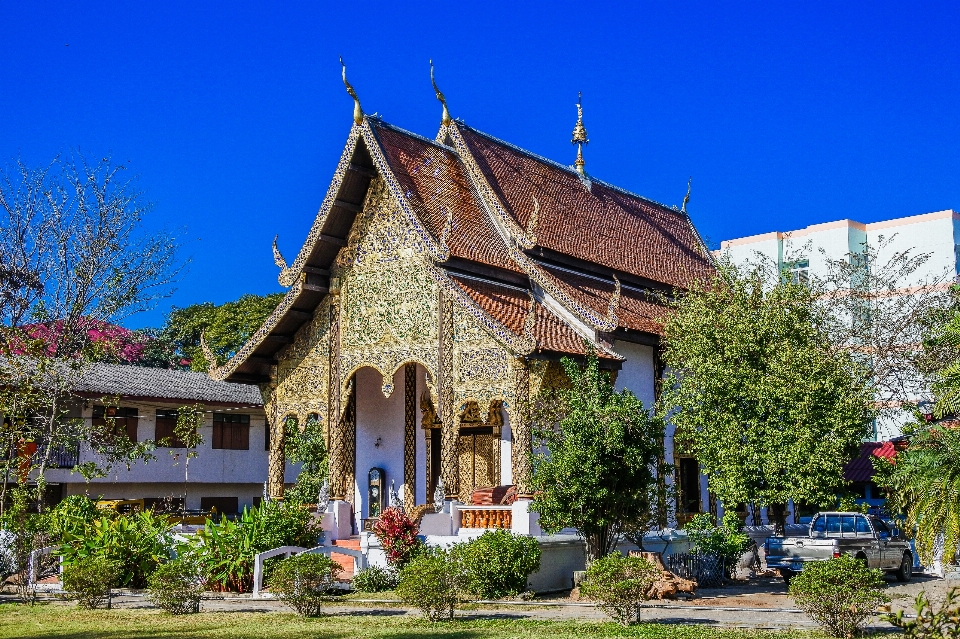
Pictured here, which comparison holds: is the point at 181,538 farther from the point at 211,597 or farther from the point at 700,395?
the point at 700,395

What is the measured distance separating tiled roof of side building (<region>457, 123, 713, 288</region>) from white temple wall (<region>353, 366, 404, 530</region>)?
4621 mm

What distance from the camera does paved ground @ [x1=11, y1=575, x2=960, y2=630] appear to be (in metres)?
12.0

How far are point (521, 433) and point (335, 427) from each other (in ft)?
16.2

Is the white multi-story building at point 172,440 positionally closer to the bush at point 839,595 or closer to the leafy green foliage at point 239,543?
the leafy green foliage at point 239,543

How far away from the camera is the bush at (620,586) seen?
11.6 metres

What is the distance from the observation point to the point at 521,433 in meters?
17.2

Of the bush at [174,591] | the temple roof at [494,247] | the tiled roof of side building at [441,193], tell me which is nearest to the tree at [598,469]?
the temple roof at [494,247]

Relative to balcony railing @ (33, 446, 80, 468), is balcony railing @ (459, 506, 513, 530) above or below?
below

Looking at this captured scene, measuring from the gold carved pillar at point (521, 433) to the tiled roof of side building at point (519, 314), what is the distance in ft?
2.26

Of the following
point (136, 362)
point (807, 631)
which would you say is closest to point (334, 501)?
point (807, 631)

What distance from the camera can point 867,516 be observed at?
1794cm

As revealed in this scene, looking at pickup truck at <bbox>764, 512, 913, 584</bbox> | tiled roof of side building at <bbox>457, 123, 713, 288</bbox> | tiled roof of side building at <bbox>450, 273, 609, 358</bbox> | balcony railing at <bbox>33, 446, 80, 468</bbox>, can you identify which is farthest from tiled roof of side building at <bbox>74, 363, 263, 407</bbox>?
pickup truck at <bbox>764, 512, 913, 584</bbox>

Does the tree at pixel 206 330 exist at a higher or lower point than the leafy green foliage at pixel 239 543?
higher

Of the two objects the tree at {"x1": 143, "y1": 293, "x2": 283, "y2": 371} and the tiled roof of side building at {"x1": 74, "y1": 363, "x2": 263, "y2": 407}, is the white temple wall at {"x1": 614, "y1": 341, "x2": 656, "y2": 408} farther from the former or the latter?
the tree at {"x1": 143, "y1": 293, "x2": 283, "y2": 371}
